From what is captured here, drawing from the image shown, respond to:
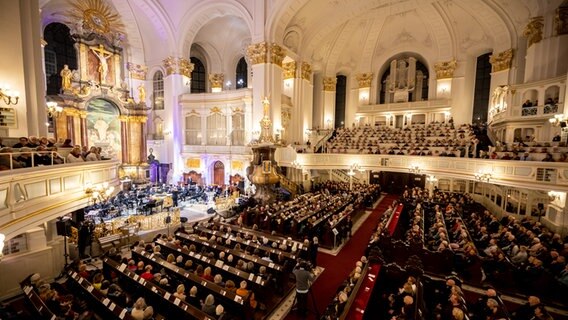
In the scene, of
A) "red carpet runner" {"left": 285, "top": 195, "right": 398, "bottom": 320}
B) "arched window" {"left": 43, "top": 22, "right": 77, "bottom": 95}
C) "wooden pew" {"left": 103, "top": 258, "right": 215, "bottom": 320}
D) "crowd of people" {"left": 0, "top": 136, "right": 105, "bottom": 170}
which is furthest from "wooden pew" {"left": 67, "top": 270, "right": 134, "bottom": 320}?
"arched window" {"left": 43, "top": 22, "right": 77, "bottom": 95}

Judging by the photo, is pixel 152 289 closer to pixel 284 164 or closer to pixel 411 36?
pixel 284 164

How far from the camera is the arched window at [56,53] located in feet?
55.6

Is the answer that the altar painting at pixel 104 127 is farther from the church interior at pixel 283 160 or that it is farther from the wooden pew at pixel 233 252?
the wooden pew at pixel 233 252

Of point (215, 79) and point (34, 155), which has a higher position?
point (215, 79)

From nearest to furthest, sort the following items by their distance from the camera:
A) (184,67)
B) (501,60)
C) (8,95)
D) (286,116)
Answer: (8,95) → (501,60) → (286,116) → (184,67)

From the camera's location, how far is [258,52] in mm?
18031

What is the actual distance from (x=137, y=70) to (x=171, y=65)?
3199 mm

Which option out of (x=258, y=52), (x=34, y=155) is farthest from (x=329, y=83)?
(x=34, y=155)

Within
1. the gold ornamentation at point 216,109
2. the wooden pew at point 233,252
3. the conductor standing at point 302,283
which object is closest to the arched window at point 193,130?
the gold ornamentation at point 216,109

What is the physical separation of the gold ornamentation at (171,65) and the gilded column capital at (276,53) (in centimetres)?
861

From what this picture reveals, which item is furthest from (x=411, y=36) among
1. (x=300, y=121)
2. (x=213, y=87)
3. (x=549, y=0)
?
(x=213, y=87)

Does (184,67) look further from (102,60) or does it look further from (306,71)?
(306,71)

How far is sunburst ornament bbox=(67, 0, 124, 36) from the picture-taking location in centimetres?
1684

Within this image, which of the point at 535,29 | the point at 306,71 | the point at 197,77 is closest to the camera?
the point at 535,29
